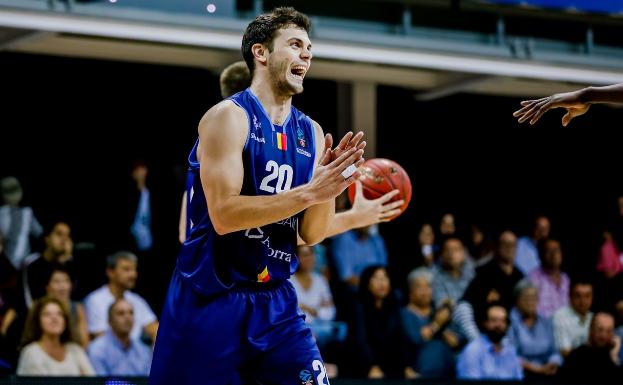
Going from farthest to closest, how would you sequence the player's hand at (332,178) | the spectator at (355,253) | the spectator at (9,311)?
the spectator at (355,253) < the spectator at (9,311) < the player's hand at (332,178)

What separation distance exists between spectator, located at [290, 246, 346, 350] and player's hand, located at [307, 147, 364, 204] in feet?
15.1

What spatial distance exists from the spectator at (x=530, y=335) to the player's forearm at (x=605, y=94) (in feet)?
16.9

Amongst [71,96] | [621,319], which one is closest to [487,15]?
[621,319]

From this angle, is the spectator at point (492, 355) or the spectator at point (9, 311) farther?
the spectator at point (492, 355)

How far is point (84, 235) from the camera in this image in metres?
9.59

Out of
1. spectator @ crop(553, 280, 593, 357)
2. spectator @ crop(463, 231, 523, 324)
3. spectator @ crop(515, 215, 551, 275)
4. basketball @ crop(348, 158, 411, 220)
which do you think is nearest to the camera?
basketball @ crop(348, 158, 411, 220)

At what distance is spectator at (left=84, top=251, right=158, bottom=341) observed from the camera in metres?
7.96

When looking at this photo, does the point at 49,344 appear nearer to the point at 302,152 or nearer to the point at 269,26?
the point at 302,152

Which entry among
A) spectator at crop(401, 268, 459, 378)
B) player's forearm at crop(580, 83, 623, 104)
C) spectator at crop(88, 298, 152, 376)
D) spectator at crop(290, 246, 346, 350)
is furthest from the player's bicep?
spectator at crop(401, 268, 459, 378)

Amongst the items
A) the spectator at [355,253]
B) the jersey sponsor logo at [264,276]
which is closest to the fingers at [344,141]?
the jersey sponsor logo at [264,276]

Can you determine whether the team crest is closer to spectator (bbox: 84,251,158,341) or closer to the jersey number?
the jersey number

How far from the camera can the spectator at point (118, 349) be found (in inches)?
302

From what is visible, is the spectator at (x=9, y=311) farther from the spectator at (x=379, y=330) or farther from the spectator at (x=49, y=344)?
the spectator at (x=379, y=330)

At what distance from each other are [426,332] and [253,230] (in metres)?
4.96
